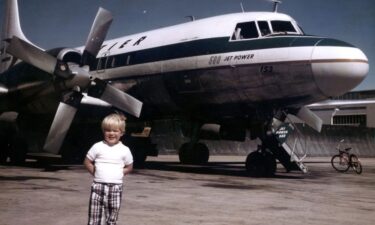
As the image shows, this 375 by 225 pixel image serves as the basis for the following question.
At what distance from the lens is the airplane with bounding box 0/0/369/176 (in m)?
12.9

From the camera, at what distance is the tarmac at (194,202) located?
6.86m

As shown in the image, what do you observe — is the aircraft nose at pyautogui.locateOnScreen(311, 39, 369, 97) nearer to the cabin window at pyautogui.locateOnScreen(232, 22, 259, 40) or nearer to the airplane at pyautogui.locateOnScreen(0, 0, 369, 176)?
the airplane at pyautogui.locateOnScreen(0, 0, 369, 176)

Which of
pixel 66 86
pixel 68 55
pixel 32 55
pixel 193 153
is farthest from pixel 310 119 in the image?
pixel 32 55

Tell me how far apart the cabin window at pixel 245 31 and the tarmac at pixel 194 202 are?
4583 mm

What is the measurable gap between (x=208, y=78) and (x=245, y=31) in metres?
1.86

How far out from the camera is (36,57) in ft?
46.4

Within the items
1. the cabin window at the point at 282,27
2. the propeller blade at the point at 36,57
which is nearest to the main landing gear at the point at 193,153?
the cabin window at the point at 282,27

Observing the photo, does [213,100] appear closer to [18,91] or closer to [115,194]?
[18,91]

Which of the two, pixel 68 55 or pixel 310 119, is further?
pixel 310 119

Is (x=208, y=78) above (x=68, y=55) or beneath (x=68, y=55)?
beneath

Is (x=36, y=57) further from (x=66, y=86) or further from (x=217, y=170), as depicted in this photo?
(x=217, y=170)

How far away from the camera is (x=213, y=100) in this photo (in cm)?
1520

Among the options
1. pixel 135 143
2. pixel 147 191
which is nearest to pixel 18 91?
pixel 135 143

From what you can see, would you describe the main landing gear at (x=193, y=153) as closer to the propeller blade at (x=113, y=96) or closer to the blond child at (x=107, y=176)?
the propeller blade at (x=113, y=96)
